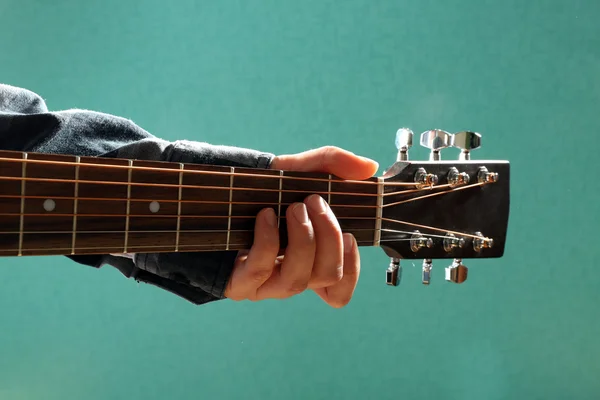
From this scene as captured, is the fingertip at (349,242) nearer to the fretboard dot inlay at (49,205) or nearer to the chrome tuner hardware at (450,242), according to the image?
the chrome tuner hardware at (450,242)

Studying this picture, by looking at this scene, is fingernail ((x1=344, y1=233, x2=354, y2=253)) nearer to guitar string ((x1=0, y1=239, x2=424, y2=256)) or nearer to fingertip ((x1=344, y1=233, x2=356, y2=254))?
fingertip ((x1=344, y1=233, x2=356, y2=254))

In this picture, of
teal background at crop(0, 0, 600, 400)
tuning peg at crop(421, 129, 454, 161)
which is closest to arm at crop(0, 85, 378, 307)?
tuning peg at crop(421, 129, 454, 161)

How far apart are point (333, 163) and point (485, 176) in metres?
0.21

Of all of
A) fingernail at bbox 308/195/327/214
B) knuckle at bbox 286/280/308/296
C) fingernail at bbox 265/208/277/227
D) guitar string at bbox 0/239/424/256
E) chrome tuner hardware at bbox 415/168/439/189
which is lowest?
knuckle at bbox 286/280/308/296

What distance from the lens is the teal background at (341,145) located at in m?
1.33

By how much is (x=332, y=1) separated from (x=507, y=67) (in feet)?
1.54

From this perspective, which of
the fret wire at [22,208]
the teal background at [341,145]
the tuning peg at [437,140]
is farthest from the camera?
the teal background at [341,145]

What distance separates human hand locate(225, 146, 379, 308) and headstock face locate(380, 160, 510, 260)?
54 millimetres

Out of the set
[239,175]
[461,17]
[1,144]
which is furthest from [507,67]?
[1,144]

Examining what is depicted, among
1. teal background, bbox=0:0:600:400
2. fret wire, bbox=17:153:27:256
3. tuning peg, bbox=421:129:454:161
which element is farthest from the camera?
teal background, bbox=0:0:600:400

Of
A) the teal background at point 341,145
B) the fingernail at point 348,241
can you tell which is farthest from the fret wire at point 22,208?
the teal background at point 341,145

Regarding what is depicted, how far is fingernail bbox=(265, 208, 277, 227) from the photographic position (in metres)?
0.62

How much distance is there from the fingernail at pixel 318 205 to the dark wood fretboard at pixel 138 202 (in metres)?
0.02

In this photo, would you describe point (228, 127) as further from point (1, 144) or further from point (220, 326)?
point (1, 144)
